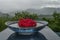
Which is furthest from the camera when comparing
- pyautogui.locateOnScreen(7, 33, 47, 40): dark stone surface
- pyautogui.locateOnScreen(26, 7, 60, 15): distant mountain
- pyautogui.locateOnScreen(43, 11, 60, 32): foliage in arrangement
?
pyautogui.locateOnScreen(26, 7, 60, 15): distant mountain

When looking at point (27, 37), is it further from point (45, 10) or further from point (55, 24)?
point (45, 10)

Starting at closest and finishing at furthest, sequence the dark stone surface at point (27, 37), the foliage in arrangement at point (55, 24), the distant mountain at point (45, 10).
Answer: the dark stone surface at point (27, 37), the foliage in arrangement at point (55, 24), the distant mountain at point (45, 10)

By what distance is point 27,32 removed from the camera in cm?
145

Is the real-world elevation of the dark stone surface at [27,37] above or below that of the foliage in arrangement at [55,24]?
above

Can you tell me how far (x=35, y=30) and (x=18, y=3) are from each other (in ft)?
5.45

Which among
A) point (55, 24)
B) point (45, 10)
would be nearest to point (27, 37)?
point (55, 24)

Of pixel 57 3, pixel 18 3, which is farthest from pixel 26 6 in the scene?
pixel 57 3

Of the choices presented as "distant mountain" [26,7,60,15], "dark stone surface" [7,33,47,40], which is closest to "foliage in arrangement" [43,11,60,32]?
"distant mountain" [26,7,60,15]

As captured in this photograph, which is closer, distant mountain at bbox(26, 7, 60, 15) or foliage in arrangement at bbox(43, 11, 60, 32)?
foliage in arrangement at bbox(43, 11, 60, 32)

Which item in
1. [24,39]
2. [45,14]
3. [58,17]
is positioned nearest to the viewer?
[24,39]

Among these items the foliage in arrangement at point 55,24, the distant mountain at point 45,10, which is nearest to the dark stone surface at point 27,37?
the foliage in arrangement at point 55,24

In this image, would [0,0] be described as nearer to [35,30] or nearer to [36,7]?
[36,7]

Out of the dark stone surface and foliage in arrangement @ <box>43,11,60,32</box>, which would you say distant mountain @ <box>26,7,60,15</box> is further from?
the dark stone surface

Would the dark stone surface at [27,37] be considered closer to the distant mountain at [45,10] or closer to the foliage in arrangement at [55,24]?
the foliage in arrangement at [55,24]
